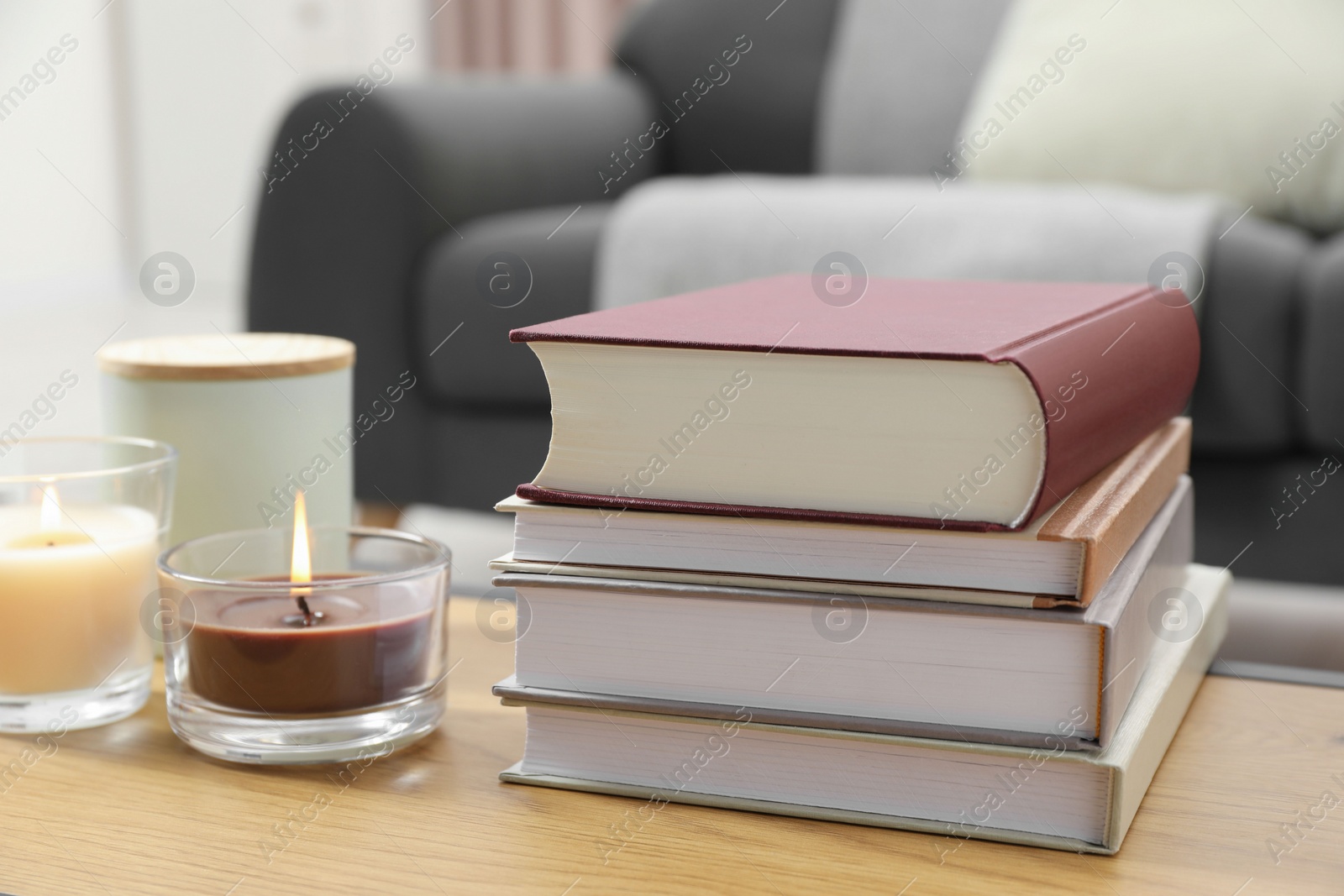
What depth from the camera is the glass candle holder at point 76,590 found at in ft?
1.71

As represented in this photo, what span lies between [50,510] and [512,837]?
25 cm

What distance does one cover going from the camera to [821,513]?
423mm

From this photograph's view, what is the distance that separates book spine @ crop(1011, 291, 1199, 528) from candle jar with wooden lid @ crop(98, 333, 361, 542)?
13.6 inches

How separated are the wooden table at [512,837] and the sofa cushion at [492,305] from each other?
1.02 m

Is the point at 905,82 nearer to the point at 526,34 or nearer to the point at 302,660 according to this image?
the point at 302,660

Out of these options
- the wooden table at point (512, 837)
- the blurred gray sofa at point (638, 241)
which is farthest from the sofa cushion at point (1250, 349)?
the wooden table at point (512, 837)

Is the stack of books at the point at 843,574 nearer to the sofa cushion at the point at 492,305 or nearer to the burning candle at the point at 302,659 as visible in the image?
the burning candle at the point at 302,659

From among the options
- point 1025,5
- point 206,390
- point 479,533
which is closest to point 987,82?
point 1025,5

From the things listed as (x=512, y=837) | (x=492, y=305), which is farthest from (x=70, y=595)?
(x=492, y=305)

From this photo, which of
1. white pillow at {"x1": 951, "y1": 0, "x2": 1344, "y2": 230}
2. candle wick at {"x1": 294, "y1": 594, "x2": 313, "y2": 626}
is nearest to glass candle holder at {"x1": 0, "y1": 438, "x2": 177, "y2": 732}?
candle wick at {"x1": 294, "y1": 594, "x2": 313, "y2": 626}

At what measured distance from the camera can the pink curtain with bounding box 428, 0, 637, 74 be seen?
3.98 meters

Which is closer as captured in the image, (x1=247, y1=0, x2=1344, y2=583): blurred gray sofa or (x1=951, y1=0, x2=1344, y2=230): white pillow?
(x1=247, y1=0, x2=1344, y2=583): blurred gray sofa

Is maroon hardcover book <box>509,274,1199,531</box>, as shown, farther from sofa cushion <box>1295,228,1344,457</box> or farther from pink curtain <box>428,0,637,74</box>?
pink curtain <box>428,0,637,74</box>

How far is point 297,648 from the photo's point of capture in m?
0.47
